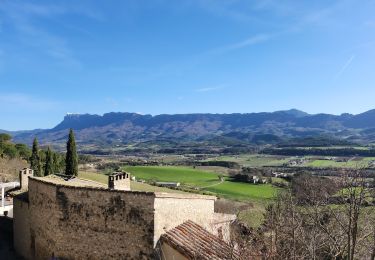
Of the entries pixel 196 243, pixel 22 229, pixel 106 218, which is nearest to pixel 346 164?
pixel 196 243

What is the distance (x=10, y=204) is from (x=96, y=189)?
2224 cm

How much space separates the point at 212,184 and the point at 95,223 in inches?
2452

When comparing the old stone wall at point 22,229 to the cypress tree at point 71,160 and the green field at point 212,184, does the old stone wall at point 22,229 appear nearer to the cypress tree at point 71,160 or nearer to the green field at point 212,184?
the cypress tree at point 71,160

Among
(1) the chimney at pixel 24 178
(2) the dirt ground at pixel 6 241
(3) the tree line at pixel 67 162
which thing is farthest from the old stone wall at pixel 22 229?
(3) the tree line at pixel 67 162

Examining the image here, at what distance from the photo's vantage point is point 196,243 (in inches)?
592

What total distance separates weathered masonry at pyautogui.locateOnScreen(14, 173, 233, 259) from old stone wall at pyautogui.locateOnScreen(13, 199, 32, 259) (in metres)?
1.91

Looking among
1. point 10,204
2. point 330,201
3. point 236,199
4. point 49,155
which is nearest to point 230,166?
point 236,199

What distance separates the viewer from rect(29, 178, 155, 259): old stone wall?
15.4 metres

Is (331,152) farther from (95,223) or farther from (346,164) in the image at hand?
(95,223)

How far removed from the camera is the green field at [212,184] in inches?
2532

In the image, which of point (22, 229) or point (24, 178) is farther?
point (24, 178)

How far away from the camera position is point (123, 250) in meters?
15.7

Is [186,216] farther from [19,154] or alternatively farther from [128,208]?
[19,154]

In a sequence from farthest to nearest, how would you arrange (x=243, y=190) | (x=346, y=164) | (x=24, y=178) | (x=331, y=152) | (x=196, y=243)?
(x=331, y=152)
(x=243, y=190)
(x=24, y=178)
(x=346, y=164)
(x=196, y=243)
